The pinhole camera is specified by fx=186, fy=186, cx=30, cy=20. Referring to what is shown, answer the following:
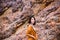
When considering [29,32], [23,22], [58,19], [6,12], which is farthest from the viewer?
[6,12]

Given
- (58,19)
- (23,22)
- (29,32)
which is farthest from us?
(23,22)

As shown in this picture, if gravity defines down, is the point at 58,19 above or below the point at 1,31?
above

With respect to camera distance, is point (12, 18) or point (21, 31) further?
point (12, 18)

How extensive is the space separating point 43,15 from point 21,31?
1.78m

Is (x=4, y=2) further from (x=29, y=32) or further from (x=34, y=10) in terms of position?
(x=29, y=32)

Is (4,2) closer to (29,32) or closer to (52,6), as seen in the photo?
(52,6)

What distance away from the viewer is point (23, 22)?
→ 10547 mm

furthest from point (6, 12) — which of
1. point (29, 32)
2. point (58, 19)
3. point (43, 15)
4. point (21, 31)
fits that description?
point (29, 32)

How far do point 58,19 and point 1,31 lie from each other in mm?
4544

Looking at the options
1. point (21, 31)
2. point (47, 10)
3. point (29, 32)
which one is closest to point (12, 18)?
point (21, 31)

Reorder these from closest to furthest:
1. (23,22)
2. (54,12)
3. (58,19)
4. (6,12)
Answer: (58,19)
(54,12)
(23,22)
(6,12)

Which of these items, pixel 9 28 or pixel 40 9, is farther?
pixel 9 28

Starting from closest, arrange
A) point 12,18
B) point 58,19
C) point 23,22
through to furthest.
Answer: point 58,19 < point 23,22 < point 12,18

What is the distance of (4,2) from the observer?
1324 cm
